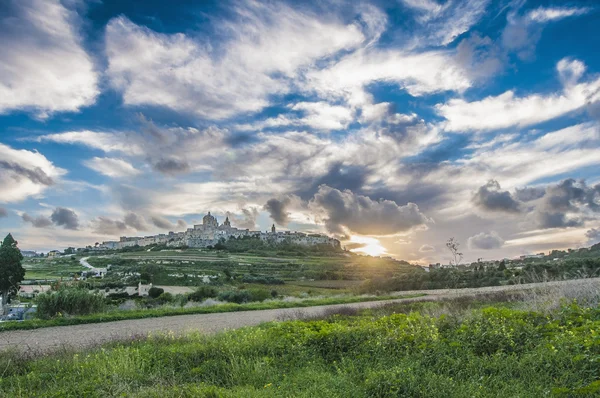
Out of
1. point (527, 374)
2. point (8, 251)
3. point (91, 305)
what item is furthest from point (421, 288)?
point (8, 251)

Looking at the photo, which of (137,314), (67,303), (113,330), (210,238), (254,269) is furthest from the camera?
(210,238)

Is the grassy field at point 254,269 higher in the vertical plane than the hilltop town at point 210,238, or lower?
lower

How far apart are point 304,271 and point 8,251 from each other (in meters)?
35.0

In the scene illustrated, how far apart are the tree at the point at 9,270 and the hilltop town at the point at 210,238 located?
204 feet

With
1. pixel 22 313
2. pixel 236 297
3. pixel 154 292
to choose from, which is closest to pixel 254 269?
pixel 154 292

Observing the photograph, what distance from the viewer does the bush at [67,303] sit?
15898 mm

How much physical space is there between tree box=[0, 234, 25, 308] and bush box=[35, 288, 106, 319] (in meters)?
17.5

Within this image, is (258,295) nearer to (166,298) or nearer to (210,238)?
(166,298)

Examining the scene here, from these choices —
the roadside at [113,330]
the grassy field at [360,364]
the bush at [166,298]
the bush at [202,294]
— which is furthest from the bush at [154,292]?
the grassy field at [360,364]

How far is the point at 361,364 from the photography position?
286 inches

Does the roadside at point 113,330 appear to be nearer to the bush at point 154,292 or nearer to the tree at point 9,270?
the bush at point 154,292

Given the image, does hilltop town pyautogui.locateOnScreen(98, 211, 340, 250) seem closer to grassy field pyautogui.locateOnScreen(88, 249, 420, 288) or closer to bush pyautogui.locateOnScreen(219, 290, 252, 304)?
grassy field pyautogui.locateOnScreen(88, 249, 420, 288)

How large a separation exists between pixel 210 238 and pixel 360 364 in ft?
341

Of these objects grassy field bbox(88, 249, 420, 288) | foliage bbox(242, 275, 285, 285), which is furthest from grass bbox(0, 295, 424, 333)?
foliage bbox(242, 275, 285, 285)
